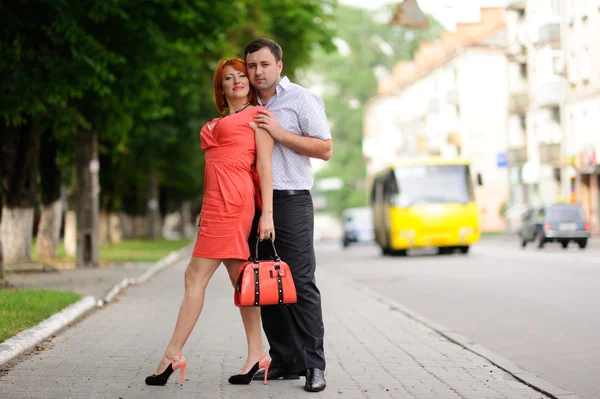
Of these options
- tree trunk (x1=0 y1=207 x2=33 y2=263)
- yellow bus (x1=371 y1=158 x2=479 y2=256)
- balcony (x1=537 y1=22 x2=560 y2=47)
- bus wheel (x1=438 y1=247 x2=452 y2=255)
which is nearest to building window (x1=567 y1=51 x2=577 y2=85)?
balcony (x1=537 y1=22 x2=560 y2=47)

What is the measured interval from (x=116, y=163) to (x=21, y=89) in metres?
19.7

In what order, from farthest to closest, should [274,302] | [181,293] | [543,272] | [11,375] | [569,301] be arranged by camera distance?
[543,272] → [181,293] → [569,301] → [11,375] → [274,302]

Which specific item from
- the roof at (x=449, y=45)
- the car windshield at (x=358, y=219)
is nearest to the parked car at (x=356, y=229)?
the car windshield at (x=358, y=219)

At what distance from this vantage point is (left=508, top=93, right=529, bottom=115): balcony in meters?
62.6

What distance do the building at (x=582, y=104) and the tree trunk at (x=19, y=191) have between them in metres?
29.4

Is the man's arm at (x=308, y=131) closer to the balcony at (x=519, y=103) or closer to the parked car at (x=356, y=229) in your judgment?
the parked car at (x=356, y=229)

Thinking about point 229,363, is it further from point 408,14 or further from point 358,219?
point 358,219

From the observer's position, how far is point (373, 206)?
4047cm

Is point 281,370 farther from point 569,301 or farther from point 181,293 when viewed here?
point 181,293

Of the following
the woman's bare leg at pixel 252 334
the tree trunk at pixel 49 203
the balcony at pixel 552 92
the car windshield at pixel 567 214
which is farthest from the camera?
the balcony at pixel 552 92

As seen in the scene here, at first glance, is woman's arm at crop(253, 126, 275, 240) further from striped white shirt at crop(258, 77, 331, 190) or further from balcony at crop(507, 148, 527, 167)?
balcony at crop(507, 148, 527, 167)

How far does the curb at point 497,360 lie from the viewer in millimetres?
7090

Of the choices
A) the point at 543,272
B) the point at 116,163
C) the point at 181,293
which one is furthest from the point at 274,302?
the point at 116,163

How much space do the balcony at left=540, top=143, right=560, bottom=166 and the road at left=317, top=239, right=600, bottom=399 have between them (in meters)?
29.1
